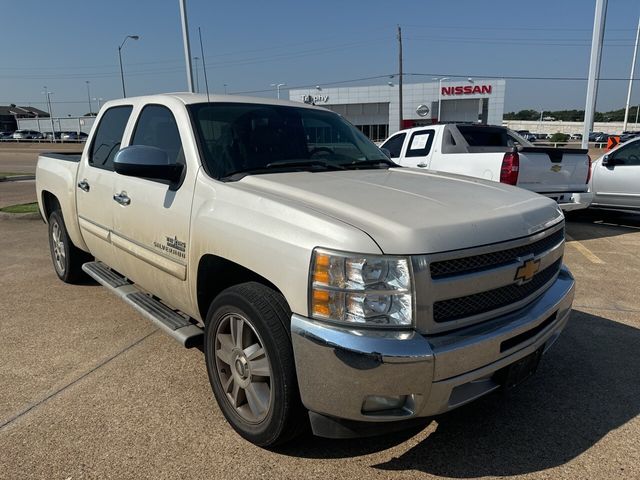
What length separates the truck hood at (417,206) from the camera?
6.93 ft

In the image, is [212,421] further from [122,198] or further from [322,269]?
[122,198]

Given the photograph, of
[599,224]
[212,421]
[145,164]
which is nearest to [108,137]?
[145,164]

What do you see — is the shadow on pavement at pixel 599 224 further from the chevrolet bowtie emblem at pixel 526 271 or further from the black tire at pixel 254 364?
the black tire at pixel 254 364

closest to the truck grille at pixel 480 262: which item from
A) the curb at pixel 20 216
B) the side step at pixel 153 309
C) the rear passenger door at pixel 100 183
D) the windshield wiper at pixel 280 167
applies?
the windshield wiper at pixel 280 167

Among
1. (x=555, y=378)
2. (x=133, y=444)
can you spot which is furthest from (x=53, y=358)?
(x=555, y=378)

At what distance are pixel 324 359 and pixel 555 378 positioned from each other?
2.03 meters

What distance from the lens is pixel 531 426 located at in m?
2.75

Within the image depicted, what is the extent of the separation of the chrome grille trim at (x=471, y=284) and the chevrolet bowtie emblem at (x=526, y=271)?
22 millimetres

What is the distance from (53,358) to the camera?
3627mm

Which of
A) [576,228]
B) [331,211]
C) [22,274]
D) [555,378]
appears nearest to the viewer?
[331,211]

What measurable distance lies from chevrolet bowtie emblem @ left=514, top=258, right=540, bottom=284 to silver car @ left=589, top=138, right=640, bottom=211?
7.08 metres

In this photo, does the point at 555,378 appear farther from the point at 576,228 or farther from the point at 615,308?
the point at 576,228

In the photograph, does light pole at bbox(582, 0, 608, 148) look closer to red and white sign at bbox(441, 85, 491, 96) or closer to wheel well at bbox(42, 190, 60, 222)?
wheel well at bbox(42, 190, 60, 222)

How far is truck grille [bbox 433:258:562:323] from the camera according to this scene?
215 cm
